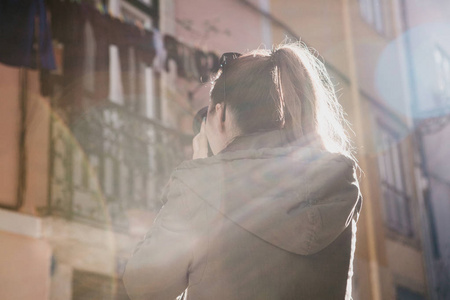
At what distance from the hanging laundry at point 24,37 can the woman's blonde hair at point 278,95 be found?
4945 millimetres

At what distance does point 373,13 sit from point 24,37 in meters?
9.52

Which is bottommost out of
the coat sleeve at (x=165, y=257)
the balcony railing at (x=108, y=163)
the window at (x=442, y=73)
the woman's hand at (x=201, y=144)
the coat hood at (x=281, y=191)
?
the coat sleeve at (x=165, y=257)

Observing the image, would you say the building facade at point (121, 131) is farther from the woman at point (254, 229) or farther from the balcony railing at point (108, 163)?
the woman at point (254, 229)

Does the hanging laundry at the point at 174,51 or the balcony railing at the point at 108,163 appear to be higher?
the hanging laundry at the point at 174,51

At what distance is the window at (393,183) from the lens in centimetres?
1205

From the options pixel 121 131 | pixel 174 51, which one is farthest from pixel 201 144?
pixel 174 51

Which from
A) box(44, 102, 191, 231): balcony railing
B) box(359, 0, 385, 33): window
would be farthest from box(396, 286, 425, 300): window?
box(44, 102, 191, 231): balcony railing

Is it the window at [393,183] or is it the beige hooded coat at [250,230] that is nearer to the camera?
the beige hooded coat at [250,230]

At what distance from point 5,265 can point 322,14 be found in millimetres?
8147

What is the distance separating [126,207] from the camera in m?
7.07

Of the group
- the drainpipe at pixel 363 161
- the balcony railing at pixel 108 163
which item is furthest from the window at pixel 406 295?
the balcony railing at pixel 108 163

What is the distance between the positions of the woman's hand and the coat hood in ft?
1.03

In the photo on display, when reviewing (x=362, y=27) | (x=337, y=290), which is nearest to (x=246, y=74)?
(x=337, y=290)

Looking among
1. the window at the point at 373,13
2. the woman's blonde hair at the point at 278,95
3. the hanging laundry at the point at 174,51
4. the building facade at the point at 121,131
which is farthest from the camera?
the window at the point at 373,13
